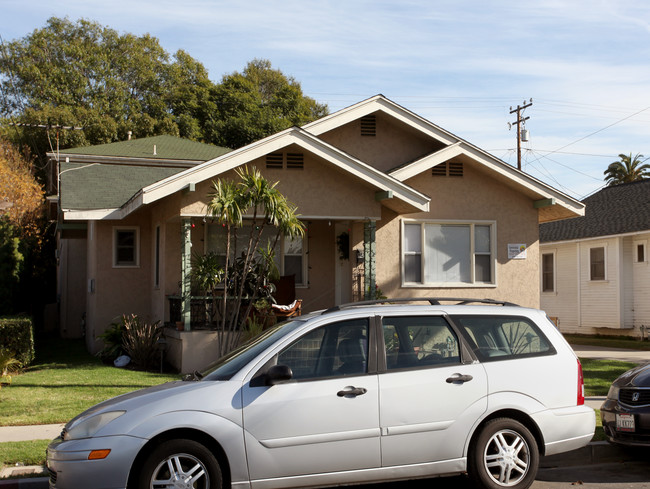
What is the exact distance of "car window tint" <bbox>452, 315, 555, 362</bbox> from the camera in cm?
666

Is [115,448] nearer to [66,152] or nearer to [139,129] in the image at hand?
[66,152]

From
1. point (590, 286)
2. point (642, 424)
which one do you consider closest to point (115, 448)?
point (642, 424)

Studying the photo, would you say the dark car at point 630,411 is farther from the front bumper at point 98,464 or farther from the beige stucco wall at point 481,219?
the beige stucco wall at point 481,219

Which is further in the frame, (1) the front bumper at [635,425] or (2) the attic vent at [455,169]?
(2) the attic vent at [455,169]

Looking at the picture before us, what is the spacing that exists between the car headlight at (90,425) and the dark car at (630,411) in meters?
5.16

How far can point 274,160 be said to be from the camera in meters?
14.4

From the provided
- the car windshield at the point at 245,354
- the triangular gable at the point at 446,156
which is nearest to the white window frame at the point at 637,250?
the triangular gable at the point at 446,156

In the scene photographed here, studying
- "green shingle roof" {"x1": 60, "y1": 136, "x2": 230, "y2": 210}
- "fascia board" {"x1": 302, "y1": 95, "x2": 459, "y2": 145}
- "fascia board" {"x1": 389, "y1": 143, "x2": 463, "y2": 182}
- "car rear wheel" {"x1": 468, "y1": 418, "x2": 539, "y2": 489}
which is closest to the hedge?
"green shingle roof" {"x1": 60, "y1": 136, "x2": 230, "y2": 210}

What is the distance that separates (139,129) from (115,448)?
128 ft

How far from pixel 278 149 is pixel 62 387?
5.73 m

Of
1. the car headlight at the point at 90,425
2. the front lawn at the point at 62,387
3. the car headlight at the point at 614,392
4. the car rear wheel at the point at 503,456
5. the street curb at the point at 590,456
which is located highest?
the car headlight at the point at 90,425

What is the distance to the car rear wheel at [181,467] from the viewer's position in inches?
219

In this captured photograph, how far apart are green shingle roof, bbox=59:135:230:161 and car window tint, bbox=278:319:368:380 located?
629 inches

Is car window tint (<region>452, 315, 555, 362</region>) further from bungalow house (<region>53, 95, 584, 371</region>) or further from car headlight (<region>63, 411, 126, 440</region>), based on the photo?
bungalow house (<region>53, 95, 584, 371</region>)
